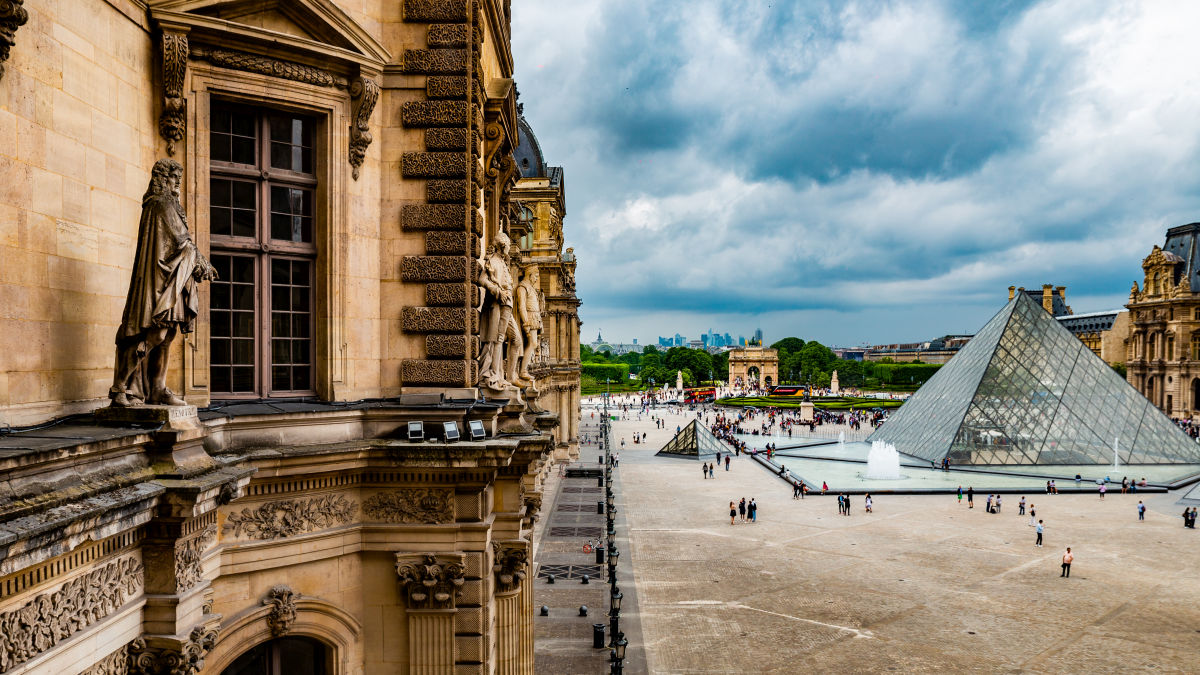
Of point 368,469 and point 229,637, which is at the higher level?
point 368,469

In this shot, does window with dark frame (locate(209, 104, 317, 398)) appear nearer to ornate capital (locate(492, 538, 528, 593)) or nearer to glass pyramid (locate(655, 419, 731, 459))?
ornate capital (locate(492, 538, 528, 593))

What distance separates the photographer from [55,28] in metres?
6.40

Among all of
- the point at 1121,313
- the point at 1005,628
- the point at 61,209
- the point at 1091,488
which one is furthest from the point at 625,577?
the point at 1121,313

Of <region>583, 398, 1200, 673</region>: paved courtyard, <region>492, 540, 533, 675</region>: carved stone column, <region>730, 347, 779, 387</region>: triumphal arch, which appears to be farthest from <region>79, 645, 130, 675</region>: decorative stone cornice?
<region>730, 347, 779, 387</region>: triumphal arch

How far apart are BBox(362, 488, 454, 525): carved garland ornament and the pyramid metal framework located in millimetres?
46631

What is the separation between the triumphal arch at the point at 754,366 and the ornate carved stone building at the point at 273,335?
146 m

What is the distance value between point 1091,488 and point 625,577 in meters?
30.6

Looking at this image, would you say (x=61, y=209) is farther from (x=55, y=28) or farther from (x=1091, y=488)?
(x=1091, y=488)

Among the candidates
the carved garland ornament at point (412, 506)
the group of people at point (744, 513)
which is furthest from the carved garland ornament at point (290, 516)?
the group of people at point (744, 513)

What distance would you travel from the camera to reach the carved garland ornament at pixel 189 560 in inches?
250

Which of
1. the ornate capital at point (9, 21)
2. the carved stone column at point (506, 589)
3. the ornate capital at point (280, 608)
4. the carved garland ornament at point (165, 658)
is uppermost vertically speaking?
the ornate capital at point (9, 21)

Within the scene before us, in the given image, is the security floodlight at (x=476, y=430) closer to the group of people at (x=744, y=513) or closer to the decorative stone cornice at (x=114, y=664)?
the decorative stone cornice at (x=114, y=664)

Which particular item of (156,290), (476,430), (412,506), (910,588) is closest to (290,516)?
(412,506)

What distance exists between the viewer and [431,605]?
9.03m
